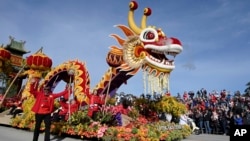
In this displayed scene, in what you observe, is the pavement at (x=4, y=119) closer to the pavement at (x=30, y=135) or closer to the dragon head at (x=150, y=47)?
the pavement at (x=30, y=135)

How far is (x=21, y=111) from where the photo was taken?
14531 mm

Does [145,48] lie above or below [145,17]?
below

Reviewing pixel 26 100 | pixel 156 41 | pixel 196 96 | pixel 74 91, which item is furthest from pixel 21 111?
pixel 196 96

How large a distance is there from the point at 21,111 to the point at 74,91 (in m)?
3.97

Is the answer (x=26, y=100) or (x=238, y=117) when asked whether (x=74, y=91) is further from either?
(x=238, y=117)

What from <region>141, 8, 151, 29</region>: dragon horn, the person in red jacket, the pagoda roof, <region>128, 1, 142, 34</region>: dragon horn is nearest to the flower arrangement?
the person in red jacket

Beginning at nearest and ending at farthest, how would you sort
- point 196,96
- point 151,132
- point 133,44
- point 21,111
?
1. point 151,132
2. point 133,44
3. point 21,111
4. point 196,96

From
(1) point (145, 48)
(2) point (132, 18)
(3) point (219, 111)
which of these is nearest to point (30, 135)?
(1) point (145, 48)

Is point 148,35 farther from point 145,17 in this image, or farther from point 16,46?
point 16,46

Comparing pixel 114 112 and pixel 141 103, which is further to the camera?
pixel 141 103

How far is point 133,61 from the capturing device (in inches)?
438

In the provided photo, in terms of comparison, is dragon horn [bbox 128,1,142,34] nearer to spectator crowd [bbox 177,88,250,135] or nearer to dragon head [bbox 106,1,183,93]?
dragon head [bbox 106,1,183,93]

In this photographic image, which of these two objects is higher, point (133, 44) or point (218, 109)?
point (133, 44)

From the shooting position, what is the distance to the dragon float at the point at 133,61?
34.4ft
